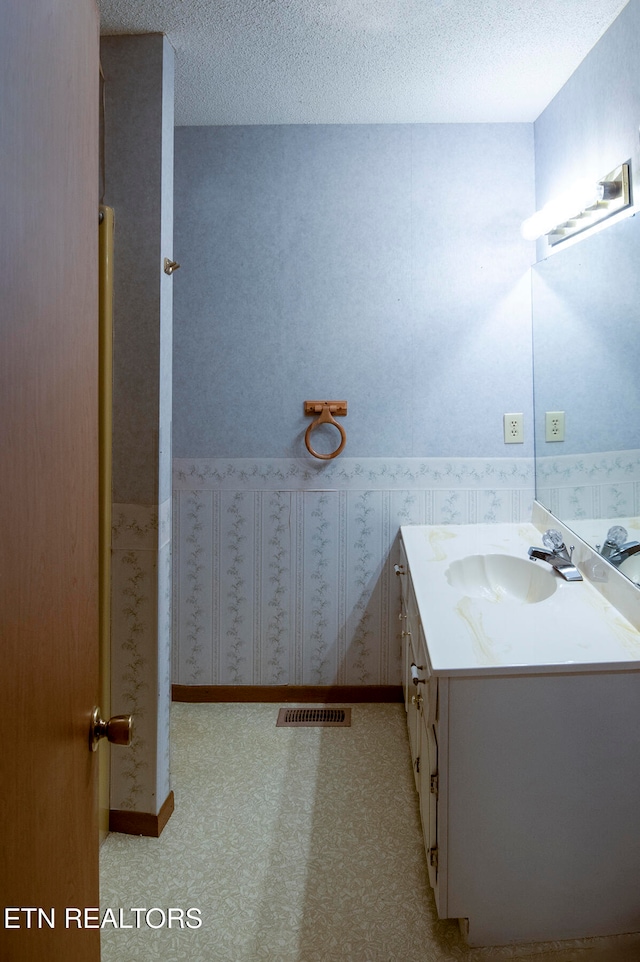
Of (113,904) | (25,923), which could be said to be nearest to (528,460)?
(113,904)

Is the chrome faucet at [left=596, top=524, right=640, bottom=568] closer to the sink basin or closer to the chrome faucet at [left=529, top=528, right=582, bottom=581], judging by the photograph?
the chrome faucet at [left=529, top=528, right=582, bottom=581]

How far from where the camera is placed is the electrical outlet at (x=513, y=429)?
272cm

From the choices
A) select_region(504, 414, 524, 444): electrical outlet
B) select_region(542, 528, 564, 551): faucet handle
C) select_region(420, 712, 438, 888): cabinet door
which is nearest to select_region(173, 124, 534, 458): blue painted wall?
select_region(504, 414, 524, 444): electrical outlet

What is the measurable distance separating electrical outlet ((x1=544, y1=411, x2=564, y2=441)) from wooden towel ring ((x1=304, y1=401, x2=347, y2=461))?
0.78 m

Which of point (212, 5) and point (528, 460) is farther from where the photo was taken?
point (528, 460)

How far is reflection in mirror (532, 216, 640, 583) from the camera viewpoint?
5.78 ft

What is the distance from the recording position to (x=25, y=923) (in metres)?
0.66

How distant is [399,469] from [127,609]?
124 cm

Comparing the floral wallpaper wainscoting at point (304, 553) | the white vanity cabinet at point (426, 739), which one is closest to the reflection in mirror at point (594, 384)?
the floral wallpaper wainscoting at point (304, 553)

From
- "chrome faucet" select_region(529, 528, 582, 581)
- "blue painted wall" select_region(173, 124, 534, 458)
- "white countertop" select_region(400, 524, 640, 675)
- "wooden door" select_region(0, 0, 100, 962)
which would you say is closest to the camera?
"wooden door" select_region(0, 0, 100, 962)

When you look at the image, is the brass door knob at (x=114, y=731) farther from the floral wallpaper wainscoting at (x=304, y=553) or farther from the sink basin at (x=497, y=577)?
the floral wallpaper wainscoting at (x=304, y=553)

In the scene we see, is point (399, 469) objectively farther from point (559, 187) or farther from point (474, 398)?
point (559, 187)

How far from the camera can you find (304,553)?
9.28 feet

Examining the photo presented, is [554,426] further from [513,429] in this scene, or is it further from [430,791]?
[430,791]
